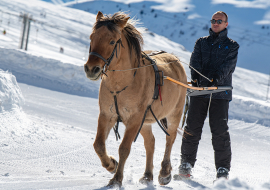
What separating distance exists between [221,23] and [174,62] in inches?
36.8

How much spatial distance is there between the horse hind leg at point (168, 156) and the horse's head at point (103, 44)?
5.79ft

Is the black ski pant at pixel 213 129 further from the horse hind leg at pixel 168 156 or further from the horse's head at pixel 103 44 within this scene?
the horse's head at pixel 103 44

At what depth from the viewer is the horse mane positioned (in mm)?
2881

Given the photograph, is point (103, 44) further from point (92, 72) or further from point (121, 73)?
point (121, 73)

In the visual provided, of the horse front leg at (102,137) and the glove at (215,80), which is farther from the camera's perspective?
the glove at (215,80)

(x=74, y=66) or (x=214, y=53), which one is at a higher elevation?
(x=214, y=53)

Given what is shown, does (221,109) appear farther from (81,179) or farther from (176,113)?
(81,179)

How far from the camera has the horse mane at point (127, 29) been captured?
288 centimetres

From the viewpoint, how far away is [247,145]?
21.4 feet

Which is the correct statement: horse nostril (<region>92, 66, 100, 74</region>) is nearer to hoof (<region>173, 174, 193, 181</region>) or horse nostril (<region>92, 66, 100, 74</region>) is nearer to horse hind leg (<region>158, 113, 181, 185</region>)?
horse hind leg (<region>158, 113, 181, 185</region>)

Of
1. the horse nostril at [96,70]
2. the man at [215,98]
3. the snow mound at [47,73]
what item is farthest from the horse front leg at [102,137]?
the snow mound at [47,73]

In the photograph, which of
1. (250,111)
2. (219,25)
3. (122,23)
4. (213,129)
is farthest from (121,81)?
(250,111)

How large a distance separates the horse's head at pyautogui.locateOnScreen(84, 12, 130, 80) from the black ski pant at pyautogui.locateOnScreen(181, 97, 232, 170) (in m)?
1.82

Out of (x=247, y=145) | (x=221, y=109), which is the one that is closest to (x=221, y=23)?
(x=221, y=109)
